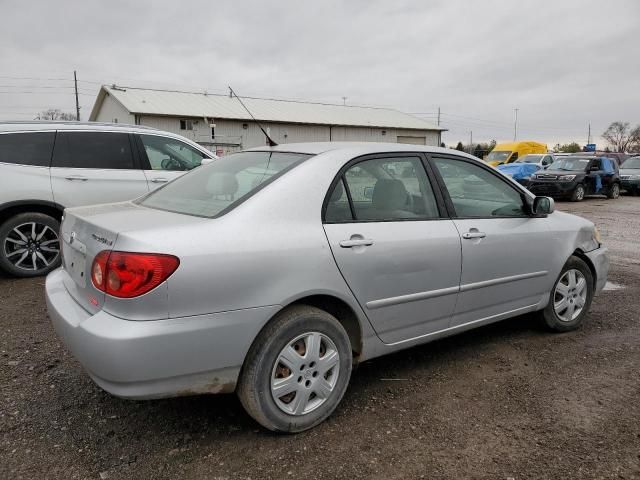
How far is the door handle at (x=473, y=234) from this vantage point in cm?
338

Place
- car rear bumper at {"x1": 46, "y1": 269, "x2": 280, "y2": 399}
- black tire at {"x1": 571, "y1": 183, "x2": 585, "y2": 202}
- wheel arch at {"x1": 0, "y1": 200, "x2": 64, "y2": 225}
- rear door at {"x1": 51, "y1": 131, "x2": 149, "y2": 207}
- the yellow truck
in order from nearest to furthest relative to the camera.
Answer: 1. car rear bumper at {"x1": 46, "y1": 269, "x2": 280, "y2": 399}
2. wheel arch at {"x1": 0, "y1": 200, "x2": 64, "y2": 225}
3. rear door at {"x1": 51, "y1": 131, "x2": 149, "y2": 207}
4. black tire at {"x1": 571, "y1": 183, "x2": 585, "y2": 202}
5. the yellow truck

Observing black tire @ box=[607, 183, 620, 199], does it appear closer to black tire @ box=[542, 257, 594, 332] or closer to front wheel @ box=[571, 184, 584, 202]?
front wheel @ box=[571, 184, 584, 202]

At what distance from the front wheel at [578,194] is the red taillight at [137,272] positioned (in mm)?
17954

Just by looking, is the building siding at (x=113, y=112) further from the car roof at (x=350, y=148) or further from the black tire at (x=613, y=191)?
the car roof at (x=350, y=148)

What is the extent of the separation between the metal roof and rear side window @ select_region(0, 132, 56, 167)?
97.5ft

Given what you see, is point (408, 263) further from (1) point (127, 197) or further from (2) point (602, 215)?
(2) point (602, 215)

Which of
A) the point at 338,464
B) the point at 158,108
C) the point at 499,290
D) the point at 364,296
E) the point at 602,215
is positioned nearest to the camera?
the point at 338,464

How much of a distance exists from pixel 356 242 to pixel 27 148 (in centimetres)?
470

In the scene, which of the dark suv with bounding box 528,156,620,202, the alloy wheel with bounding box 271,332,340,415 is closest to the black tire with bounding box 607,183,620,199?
the dark suv with bounding box 528,156,620,202

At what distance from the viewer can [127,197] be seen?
6273 mm

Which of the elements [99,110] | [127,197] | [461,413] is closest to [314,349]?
[461,413]

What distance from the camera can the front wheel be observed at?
17.6 metres

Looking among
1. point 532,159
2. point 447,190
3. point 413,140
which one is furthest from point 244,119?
point 447,190

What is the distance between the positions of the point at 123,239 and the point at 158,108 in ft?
118
